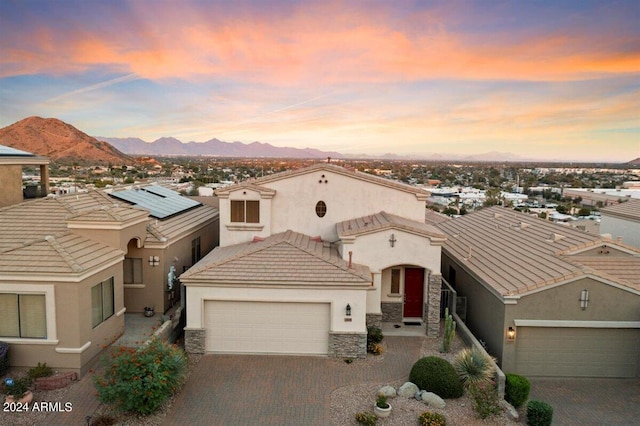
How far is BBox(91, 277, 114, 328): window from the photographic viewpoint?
13.9 meters

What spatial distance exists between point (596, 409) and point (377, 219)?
9.87 meters

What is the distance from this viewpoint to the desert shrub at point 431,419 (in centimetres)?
1085

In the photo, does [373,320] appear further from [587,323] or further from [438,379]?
[587,323]

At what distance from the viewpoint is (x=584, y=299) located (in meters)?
14.1

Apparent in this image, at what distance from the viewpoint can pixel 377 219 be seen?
1850cm

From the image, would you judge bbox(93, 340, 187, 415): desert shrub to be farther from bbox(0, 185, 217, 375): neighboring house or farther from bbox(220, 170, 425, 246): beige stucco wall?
bbox(220, 170, 425, 246): beige stucco wall

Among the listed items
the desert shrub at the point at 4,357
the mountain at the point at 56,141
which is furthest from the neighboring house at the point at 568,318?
the mountain at the point at 56,141

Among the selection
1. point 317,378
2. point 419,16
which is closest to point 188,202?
point 317,378

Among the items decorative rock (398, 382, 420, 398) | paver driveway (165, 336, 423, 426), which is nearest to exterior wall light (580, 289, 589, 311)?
paver driveway (165, 336, 423, 426)

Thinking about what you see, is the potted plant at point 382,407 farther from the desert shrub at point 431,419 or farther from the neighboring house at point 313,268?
the neighboring house at point 313,268

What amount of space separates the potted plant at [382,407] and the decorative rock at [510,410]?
3.43 meters

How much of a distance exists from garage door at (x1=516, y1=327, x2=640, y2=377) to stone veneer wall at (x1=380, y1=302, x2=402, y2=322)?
16.7 ft

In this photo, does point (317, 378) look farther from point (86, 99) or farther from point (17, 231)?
point (86, 99)

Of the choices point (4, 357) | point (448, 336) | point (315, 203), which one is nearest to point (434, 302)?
point (448, 336)
